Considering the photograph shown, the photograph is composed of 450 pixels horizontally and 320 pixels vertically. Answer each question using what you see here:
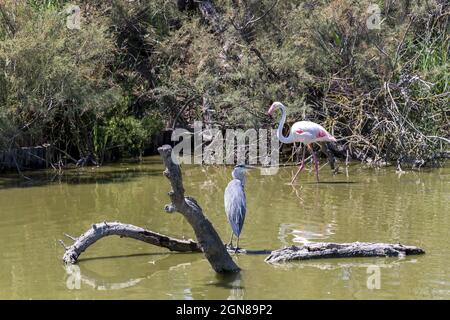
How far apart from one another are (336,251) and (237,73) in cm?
795

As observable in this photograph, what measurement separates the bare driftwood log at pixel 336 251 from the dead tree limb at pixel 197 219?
0.50 meters

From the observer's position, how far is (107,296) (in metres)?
7.07

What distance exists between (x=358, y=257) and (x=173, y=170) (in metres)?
2.44

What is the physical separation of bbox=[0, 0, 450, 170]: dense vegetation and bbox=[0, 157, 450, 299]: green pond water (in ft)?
2.86

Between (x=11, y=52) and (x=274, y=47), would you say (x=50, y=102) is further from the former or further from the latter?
(x=274, y=47)

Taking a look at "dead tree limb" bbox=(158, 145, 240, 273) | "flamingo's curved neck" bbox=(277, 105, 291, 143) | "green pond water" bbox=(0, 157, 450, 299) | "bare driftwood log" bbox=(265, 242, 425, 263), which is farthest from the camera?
"flamingo's curved neck" bbox=(277, 105, 291, 143)

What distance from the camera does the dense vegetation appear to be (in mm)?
13719

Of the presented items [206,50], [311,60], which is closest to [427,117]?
[311,60]

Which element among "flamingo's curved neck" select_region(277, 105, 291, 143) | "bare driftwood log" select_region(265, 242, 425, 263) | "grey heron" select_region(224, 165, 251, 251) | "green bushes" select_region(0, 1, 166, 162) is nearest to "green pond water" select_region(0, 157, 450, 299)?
"bare driftwood log" select_region(265, 242, 425, 263)

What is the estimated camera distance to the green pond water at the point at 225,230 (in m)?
7.20

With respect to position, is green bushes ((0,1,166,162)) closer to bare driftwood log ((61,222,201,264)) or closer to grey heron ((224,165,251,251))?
bare driftwood log ((61,222,201,264))

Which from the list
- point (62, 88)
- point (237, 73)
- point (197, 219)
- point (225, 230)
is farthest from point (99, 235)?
point (237, 73)
